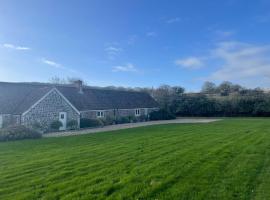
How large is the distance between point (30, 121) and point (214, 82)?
2195 inches

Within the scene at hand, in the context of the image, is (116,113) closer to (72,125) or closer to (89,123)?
(89,123)

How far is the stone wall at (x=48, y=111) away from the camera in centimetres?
2529

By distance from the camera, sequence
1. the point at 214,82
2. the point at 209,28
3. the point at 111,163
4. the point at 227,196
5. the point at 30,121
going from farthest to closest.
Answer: the point at 214,82 < the point at 209,28 < the point at 30,121 < the point at 111,163 < the point at 227,196

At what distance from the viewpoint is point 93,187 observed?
24.4ft

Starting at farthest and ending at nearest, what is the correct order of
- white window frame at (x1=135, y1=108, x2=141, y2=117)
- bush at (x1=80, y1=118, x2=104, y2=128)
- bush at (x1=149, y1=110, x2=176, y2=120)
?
bush at (x1=149, y1=110, x2=176, y2=120)
white window frame at (x1=135, y1=108, x2=141, y2=117)
bush at (x1=80, y1=118, x2=104, y2=128)

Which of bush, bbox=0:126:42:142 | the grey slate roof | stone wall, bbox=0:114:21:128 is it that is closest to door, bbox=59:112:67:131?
the grey slate roof

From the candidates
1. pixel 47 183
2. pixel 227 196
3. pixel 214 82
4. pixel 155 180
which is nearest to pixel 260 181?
pixel 227 196

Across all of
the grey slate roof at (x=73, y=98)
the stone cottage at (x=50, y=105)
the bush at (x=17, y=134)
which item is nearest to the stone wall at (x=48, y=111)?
the stone cottage at (x=50, y=105)

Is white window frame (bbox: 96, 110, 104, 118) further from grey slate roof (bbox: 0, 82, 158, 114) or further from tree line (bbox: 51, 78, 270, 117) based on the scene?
tree line (bbox: 51, 78, 270, 117)

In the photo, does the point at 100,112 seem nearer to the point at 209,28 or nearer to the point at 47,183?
the point at 209,28

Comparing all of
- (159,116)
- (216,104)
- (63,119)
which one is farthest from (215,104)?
(63,119)

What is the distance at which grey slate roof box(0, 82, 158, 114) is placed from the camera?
2647cm

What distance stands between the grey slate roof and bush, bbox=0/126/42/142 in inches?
205

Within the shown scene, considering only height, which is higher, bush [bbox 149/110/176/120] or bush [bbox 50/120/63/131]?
bush [bbox 149/110/176/120]
